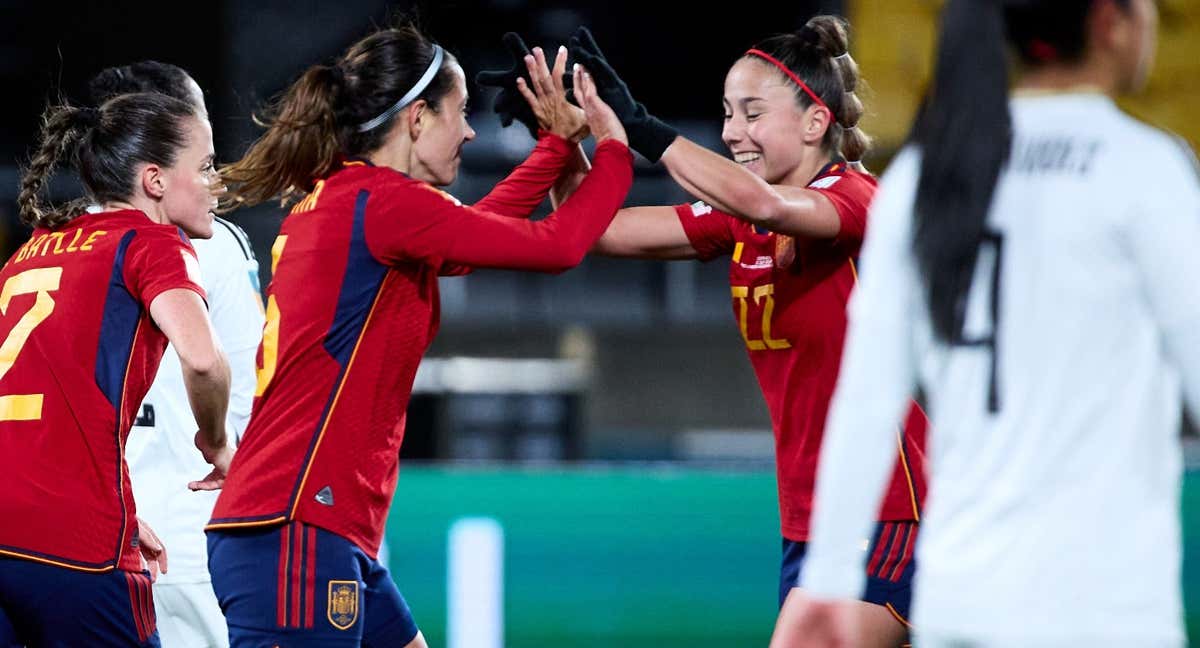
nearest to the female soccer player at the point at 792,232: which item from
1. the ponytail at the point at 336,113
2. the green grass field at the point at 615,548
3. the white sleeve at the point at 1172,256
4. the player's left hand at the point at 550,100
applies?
the player's left hand at the point at 550,100

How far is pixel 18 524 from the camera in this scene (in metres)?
3.13

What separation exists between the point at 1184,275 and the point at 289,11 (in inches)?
363

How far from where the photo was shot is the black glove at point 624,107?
322cm

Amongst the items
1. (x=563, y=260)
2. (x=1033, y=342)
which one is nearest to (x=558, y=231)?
(x=563, y=260)

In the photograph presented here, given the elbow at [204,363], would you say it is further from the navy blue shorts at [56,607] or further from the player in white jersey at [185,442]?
the player in white jersey at [185,442]

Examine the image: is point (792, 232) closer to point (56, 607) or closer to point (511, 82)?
point (511, 82)

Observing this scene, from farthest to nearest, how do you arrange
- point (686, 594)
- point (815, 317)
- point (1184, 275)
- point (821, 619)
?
point (686, 594) → point (815, 317) → point (821, 619) → point (1184, 275)

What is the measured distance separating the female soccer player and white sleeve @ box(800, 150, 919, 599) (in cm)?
117

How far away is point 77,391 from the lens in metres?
3.17

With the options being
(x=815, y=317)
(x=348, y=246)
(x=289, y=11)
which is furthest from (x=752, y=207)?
(x=289, y=11)

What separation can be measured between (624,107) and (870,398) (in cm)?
145

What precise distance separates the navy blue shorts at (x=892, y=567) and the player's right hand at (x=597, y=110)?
39.9 inches

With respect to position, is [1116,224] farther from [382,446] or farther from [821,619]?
[382,446]

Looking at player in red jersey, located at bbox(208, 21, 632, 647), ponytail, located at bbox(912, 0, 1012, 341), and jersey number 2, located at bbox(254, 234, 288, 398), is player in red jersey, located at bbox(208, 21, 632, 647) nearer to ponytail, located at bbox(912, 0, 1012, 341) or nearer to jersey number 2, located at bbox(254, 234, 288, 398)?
jersey number 2, located at bbox(254, 234, 288, 398)
